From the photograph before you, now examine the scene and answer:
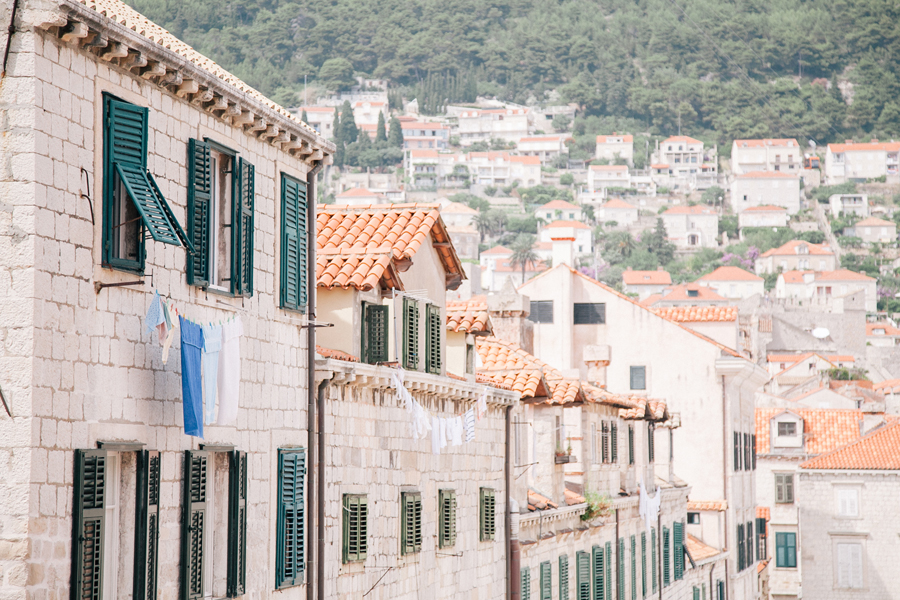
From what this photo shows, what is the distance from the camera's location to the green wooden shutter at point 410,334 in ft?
62.1

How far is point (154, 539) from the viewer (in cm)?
1162

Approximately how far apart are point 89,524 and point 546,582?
53.0ft

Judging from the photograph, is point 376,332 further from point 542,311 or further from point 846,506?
point 846,506

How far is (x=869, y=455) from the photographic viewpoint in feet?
184

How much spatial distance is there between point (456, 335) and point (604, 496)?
7953 millimetres

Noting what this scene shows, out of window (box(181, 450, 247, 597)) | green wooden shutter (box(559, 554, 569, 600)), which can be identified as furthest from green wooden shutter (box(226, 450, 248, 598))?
green wooden shutter (box(559, 554, 569, 600))

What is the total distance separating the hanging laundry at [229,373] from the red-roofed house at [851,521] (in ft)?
152

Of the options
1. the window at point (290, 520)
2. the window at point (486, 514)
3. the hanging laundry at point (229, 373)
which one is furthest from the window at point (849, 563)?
the hanging laundry at point (229, 373)

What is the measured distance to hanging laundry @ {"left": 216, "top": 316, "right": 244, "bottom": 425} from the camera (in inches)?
507

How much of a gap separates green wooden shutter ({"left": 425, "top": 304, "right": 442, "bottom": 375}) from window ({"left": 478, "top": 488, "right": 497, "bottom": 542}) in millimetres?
3154

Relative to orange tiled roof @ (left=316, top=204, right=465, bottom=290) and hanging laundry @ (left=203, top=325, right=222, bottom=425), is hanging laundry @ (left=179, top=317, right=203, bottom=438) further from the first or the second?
orange tiled roof @ (left=316, top=204, right=465, bottom=290)

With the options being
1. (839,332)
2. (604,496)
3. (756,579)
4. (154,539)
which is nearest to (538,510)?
(604,496)

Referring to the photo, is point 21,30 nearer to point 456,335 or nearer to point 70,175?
point 70,175

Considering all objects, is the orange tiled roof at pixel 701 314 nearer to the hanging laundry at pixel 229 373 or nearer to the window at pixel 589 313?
the window at pixel 589 313
